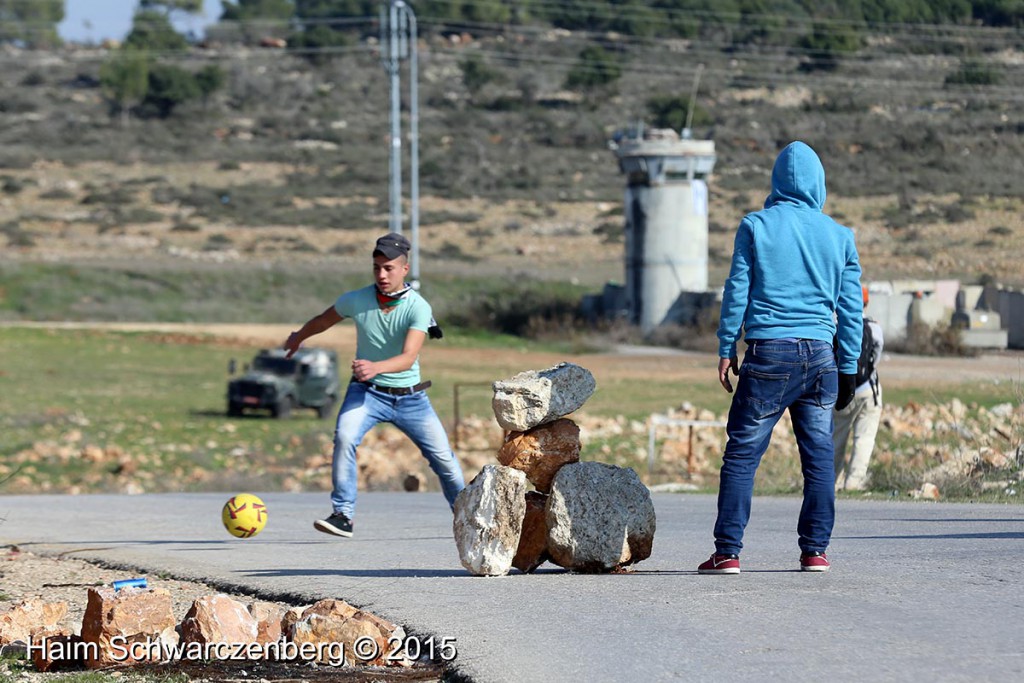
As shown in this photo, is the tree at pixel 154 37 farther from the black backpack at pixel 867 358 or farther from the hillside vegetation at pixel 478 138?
the black backpack at pixel 867 358

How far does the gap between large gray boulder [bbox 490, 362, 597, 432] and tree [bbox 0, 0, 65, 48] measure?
408 feet

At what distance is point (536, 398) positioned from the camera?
876cm

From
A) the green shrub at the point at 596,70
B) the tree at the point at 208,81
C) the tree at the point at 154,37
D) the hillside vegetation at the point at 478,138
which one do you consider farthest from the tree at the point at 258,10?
the green shrub at the point at 596,70

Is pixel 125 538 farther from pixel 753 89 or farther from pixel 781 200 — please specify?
pixel 753 89

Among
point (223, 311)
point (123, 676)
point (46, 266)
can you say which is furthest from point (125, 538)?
point (46, 266)

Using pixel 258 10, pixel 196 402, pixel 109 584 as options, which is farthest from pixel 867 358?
pixel 258 10

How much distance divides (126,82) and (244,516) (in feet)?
305

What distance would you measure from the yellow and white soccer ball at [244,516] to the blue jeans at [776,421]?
4.05 m

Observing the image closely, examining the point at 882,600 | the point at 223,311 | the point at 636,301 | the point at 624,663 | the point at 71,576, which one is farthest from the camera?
the point at 223,311

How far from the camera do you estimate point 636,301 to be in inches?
1986

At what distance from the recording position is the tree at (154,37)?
113 metres

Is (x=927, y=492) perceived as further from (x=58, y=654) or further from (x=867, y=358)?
(x=58, y=654)

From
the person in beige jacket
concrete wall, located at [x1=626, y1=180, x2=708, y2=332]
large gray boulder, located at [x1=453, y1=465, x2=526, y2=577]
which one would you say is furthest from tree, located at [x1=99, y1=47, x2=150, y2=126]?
large gray boulder, located at [x1=453, y1=465, x2=526, y2=577]

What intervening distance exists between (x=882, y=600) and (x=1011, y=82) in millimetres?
31640
